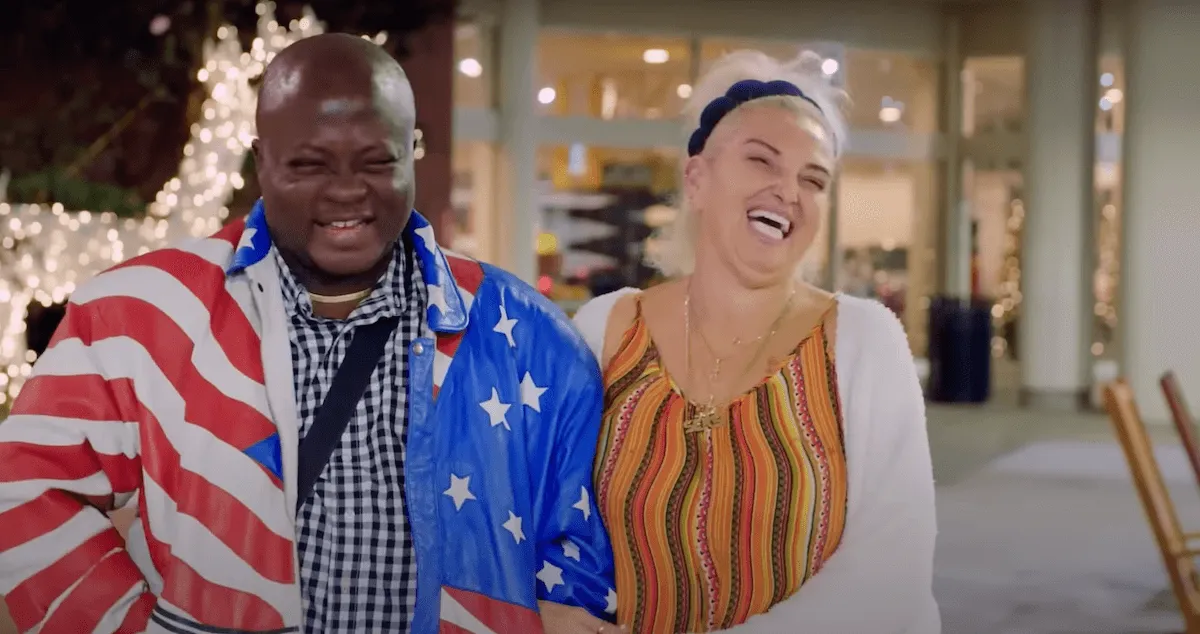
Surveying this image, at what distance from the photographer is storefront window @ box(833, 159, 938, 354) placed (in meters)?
14.5

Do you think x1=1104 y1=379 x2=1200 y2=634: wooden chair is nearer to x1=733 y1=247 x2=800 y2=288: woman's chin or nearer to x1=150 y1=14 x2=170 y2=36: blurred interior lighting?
x1=733 y1=247 x2=800 y2=288: woman's chin

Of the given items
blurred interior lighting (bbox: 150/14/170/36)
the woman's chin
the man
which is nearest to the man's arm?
the man

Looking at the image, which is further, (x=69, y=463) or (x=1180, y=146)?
(x=1180, y=146)

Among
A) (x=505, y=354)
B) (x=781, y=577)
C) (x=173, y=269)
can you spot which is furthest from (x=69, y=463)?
(x=781, y=577)

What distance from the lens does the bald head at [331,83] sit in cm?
173

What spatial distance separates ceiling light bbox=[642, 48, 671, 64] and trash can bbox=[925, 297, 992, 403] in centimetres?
372

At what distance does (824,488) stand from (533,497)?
480mm

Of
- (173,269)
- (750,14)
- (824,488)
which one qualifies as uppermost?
(750,14)

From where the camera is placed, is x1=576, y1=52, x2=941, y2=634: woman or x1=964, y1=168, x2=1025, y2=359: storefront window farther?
x1=964, y1=168, x2=1025, y2=359: storefront window

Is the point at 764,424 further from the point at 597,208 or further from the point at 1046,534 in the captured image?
the point at 597,208

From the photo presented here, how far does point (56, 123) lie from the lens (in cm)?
783

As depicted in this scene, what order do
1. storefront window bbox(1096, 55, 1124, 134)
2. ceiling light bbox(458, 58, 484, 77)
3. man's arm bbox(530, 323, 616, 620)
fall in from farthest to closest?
1. storefront window bbox(1096, 55, 1124, 134)
2. ceiling light bbox(458, 58, 484, 77)
3. man's arm bbox(530, 323, 616, 620)

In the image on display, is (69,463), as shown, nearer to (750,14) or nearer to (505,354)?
(505,354)

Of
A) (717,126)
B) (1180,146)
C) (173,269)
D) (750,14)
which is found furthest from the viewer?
(750,14)
